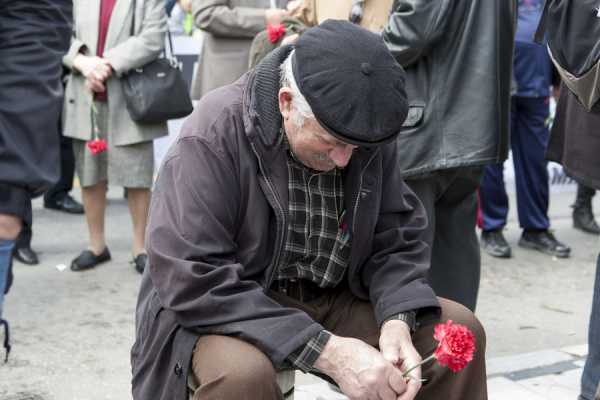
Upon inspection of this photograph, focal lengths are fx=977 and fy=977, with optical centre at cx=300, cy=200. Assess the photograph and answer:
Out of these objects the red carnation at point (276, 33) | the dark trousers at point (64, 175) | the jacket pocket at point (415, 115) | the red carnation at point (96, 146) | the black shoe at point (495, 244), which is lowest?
the dark trousers at point (64, 175)

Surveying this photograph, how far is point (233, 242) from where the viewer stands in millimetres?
2516

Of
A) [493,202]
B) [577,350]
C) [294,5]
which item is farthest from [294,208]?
[493,202]

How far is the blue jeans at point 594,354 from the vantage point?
326 cm

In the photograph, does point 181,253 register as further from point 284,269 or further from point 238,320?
point 284,269

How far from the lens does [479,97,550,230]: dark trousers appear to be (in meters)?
5.91

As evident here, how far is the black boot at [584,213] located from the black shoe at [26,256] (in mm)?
3724

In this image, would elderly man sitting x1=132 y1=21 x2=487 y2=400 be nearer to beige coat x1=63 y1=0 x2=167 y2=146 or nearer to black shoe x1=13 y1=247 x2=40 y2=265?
beige coat x1=63 y1=0 x2=167 y2=146

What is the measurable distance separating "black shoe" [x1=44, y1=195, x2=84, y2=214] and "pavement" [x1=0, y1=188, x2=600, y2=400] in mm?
87

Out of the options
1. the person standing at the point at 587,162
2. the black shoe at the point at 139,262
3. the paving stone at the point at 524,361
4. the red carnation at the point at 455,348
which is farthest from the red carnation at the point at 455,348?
the black shoe at the point at 139,262

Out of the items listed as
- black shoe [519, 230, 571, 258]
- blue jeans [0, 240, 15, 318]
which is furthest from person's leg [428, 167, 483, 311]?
black shoe [519, 230, 571, 258]

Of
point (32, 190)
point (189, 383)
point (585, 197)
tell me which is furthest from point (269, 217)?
point (585, 197)

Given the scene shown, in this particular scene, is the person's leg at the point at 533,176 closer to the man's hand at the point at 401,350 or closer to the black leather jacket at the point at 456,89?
the black leather jacket at the point at 456,89

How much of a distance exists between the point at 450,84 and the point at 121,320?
1955mm

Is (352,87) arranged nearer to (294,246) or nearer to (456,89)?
(294,246)
